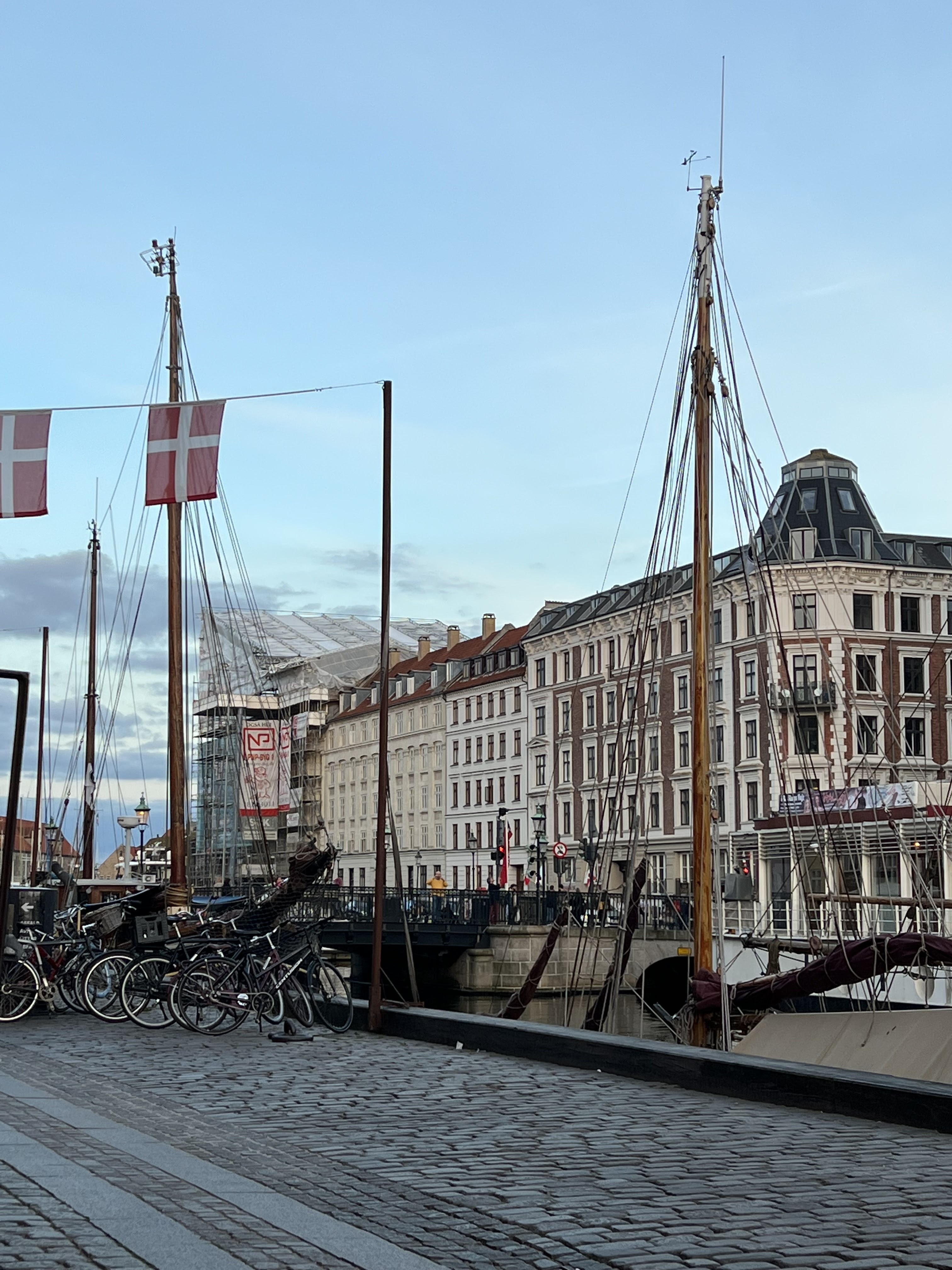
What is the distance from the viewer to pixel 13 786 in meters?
8.52

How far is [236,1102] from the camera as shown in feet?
38.5

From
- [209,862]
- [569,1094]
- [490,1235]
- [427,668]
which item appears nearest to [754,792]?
[209,862]

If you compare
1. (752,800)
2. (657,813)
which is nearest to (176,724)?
(752,800)

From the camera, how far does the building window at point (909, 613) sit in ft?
234

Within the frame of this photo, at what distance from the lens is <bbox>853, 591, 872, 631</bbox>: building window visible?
70.2m

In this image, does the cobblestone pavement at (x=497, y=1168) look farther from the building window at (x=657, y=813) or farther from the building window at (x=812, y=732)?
the building window at (x=657, y=813)

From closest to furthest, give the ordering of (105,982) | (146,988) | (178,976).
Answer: (178,976) → (146,988) → (105,982)

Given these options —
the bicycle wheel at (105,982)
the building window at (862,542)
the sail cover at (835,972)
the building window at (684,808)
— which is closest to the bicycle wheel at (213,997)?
the bicycle wheel at (105,982)

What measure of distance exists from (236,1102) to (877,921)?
106 ft

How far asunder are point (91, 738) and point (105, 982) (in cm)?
3050

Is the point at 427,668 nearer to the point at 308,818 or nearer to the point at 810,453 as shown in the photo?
the point at 308,818

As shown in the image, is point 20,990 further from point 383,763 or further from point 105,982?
point 383,763

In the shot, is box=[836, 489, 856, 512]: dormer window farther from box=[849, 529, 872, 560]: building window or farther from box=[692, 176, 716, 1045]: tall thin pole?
box=[692, 176, 716, 1045]: tall thin pole

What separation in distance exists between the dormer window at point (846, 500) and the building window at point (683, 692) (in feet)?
35.2
